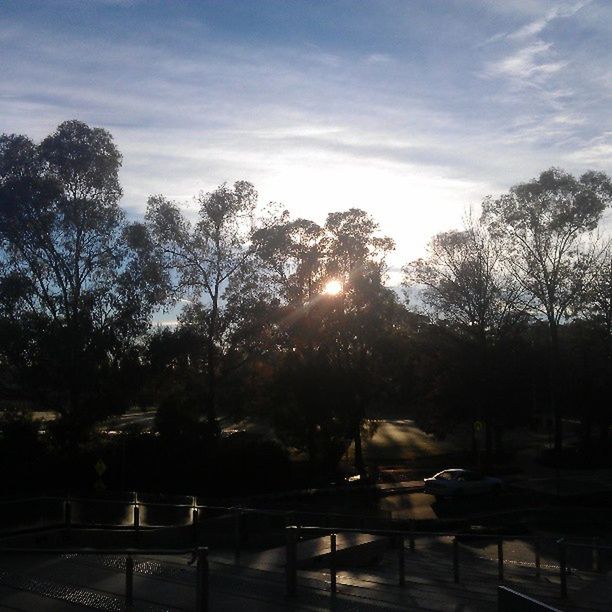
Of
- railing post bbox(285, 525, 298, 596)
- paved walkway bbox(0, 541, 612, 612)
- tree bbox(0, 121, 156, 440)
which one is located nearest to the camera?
paved walkway bbox(0, 541, 612, 612)

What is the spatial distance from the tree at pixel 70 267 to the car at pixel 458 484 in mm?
14602

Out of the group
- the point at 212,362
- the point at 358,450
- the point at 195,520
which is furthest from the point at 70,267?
the point at 195,520

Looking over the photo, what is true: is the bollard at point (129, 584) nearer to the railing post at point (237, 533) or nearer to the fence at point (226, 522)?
the fence at point (226, 522)

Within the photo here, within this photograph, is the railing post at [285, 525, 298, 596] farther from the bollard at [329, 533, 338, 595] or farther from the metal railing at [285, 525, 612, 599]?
the bollard at [329, 533, 338, 595]

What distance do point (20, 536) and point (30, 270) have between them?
23860 mm

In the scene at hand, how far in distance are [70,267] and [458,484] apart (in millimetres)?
19852

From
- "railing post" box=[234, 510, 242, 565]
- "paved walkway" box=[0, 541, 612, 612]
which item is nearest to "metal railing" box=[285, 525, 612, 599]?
"paved walkway" box=[0, 541, 612, 612]

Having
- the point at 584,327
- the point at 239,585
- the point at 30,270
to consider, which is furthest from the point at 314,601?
the point at 584,327

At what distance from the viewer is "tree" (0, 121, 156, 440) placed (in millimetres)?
37438

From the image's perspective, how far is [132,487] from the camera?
33.3 metres

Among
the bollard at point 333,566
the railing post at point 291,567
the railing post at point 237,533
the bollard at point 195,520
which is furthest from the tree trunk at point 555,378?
the railing post at point 291,567

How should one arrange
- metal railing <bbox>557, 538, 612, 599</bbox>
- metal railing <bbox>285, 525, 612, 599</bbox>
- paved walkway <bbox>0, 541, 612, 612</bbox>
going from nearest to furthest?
1. paved walkway <bbox>0, 541, 612, 612</bbox>
2. metal railing <bbox>285, 525, 612, 599</bbox>
3. metal railing <bbox>557, 538, 612, 599</bbox>

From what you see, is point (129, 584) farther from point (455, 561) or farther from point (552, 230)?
point (552, 230)

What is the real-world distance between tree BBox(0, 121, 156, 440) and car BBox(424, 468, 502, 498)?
14.6 metres
